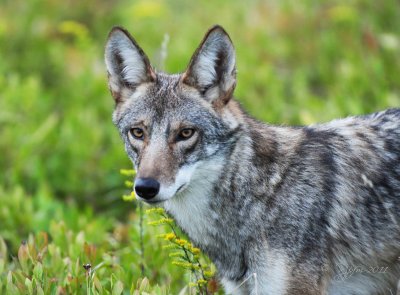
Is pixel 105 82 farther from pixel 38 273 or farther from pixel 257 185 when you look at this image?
pixel 257 185

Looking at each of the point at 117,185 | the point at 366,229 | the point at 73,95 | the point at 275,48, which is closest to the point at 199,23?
the point at 275,48

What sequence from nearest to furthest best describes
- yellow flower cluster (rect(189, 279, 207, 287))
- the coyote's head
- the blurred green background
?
the coyote's head < yellow flower cluster (rect(189, 279, 207, 287)) < the blurred green background

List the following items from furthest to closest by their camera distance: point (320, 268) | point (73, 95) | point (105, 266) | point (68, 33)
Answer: point (68, 33)
point (73, 95)
point (105, 266)
point (320, 268)

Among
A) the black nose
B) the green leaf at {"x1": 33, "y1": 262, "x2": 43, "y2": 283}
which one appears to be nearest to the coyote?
the black nose

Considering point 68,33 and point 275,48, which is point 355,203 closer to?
point 275,48

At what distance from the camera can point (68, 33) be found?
42.7ft

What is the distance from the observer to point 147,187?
4.40 m

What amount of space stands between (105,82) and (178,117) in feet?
21.5

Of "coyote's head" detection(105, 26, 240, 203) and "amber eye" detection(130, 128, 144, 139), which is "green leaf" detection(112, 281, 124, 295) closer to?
"coyote's head" detection(105, 26, 240, 203)

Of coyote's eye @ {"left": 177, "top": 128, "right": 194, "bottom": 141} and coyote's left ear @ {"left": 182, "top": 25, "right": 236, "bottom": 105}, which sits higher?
coyote's left ear @ {"left": 182, "top": 25, "right": 236, "bottom": 105}

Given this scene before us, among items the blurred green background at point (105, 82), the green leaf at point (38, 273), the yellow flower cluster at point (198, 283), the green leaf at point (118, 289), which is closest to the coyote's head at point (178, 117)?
the yellow flower cluster at point (198, 283)

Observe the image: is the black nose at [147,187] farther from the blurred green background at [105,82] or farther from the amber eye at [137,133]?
the blurred green background at [105,82]

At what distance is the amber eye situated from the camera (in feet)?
15.7

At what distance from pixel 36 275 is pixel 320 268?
6.66 feet
